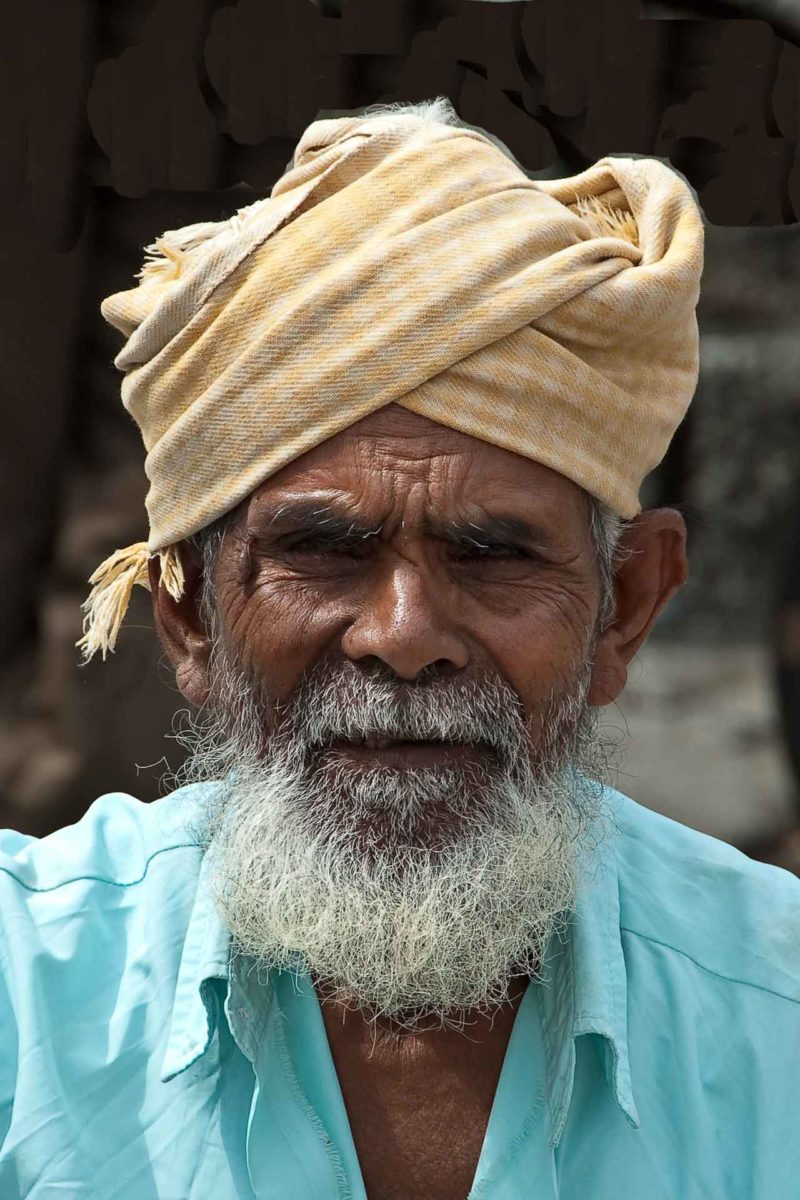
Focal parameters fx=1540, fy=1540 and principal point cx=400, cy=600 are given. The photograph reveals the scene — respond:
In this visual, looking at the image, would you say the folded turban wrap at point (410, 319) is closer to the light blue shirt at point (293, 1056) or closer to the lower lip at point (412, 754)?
the lower lip at point (412, 754)

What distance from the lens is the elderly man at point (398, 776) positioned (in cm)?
227

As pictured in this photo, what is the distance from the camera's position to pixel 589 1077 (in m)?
2.33

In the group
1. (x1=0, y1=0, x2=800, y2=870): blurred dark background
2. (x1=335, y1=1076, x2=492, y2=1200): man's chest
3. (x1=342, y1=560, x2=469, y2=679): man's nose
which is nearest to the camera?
(x1=342, y1=560, x2=469, y2=679): man's nose

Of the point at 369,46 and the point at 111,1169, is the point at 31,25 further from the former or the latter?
the point at 111,1169

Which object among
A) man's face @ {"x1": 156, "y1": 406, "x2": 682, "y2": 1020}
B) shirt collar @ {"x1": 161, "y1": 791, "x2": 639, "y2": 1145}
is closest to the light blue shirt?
shirt collar @ {"x1": 161, "y1": 791, "x2": 639, "y2": 1145}

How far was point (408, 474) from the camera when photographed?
2299mm

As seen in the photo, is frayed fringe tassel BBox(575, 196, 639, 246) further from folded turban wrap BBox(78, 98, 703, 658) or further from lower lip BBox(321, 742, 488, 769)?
lower lip BBox(321, 742, 488, 769)

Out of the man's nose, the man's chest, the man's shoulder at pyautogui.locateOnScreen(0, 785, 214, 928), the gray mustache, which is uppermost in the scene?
the man's nose

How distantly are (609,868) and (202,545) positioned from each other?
2.87 feet

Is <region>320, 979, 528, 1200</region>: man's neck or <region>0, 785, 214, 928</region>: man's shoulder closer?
<region>320, 979, 528, 1200</region>: man's neck

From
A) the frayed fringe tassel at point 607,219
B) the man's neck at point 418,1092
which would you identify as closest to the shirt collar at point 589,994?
the man's neck at point 418,1092

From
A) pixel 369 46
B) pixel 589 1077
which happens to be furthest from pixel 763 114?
pixel 589 1077

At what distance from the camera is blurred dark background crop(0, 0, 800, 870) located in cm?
399

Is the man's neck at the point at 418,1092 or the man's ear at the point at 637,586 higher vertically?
the man's ear at the point at 637,586
